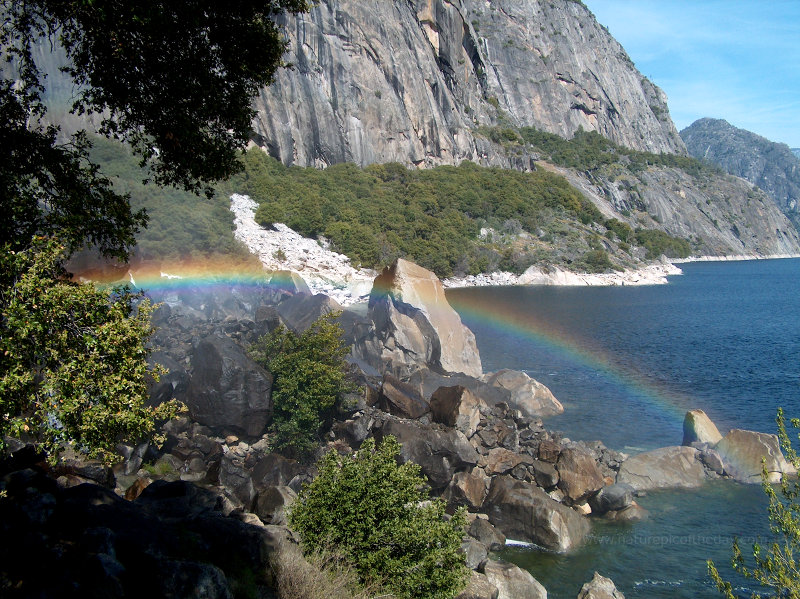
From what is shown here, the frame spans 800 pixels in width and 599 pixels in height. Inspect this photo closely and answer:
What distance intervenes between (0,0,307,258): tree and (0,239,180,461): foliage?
113 cm

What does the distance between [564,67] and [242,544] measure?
196 meters

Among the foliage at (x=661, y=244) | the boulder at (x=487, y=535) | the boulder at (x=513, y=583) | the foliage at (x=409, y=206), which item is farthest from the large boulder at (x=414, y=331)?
the foliage at (x=661, y=244)

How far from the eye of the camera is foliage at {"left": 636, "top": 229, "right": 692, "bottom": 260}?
121875 millimetres

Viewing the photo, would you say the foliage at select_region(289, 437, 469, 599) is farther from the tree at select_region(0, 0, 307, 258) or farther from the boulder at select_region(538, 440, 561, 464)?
the boulder at select_region(538, 440, 561, 464)

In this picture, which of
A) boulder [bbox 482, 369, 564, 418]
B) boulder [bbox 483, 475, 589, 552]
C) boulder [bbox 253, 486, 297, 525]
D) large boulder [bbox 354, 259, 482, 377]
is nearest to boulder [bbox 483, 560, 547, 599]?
boulder [bbox 483, 475, 589, 552]

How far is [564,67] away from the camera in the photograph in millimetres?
178375

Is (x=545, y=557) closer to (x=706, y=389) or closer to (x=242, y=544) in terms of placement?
(x=242, y=544)

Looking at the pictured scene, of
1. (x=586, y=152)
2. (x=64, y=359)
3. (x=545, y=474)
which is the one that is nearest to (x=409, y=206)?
(x=545, y=474)

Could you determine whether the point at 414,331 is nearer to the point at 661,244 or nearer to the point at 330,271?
the point at 330,271

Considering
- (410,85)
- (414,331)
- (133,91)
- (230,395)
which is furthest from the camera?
(410,85)

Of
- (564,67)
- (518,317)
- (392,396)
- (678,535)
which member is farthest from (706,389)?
(564,67)

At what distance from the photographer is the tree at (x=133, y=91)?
7.13 meters

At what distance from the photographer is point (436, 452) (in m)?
18.5

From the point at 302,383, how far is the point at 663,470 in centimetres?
1401
